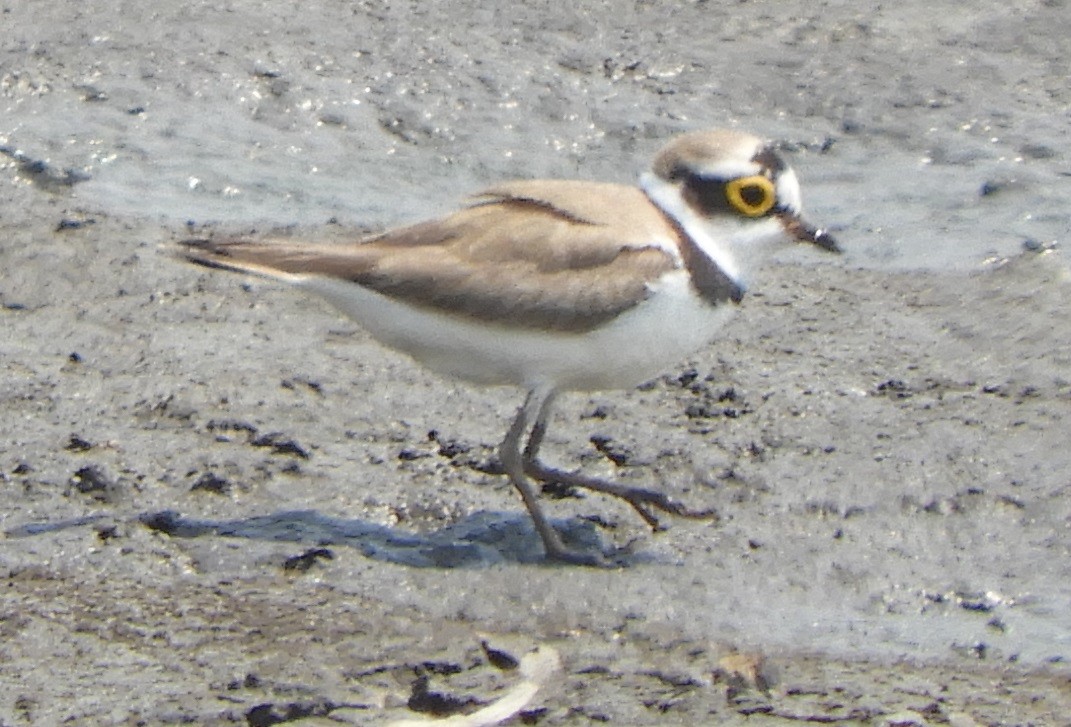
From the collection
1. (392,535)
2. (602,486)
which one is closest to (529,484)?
(602,486)

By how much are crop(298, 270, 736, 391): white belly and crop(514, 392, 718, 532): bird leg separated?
0.20 metres

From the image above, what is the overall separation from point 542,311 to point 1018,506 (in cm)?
178

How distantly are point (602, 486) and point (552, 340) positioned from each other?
2.02ft

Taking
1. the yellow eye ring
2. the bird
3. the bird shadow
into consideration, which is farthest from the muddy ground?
the yellow eye ring

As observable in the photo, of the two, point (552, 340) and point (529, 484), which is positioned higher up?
point (552, 340)

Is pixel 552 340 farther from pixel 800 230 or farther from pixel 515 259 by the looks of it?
pixel 800 230

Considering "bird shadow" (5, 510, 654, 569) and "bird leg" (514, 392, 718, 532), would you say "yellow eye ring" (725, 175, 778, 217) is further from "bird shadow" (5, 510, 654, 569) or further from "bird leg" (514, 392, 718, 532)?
"bird shadow" (5, 510, 654, 569)

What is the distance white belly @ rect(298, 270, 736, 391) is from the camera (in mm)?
5988

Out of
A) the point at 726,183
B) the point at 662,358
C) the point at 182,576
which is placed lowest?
the point at 182,576

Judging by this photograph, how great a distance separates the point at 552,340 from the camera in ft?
19.7

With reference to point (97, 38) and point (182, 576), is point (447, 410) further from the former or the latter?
point (97, 38)

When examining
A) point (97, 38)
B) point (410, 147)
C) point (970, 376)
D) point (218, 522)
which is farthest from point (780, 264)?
point (97, 38)

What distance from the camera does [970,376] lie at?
749cm

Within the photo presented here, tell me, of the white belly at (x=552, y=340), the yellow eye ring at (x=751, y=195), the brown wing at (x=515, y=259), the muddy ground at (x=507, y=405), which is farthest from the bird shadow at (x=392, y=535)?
the yellow eye ring at (x=751, y=195)
